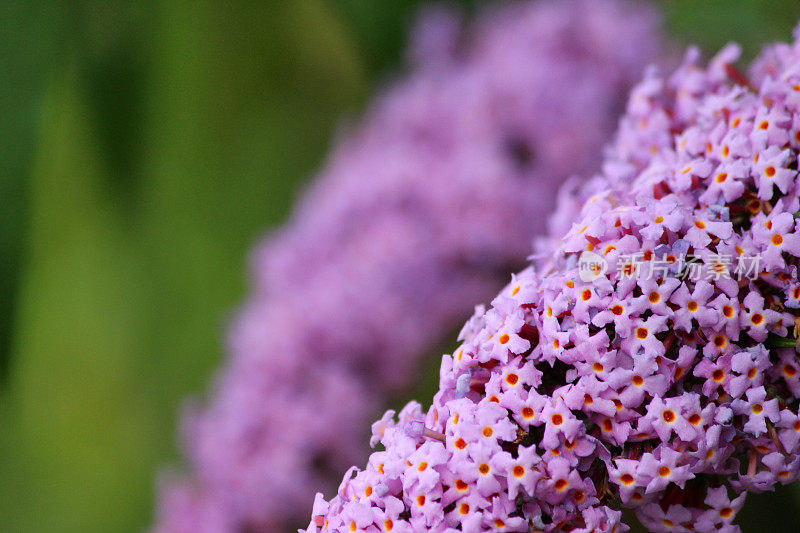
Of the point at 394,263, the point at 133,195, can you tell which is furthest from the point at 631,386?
the point at 133,195

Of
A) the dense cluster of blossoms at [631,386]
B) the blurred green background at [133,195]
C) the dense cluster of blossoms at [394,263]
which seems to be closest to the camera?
the dense cluster of blossoms at [631,386]

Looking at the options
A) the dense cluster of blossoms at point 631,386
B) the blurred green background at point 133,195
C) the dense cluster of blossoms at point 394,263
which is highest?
the blurred green background at point 133,195

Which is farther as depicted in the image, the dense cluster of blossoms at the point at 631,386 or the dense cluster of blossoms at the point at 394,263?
the dense cluster of blossoms at the point at 394,263

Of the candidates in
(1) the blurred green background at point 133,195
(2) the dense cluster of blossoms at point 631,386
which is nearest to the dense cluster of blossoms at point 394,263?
(1) the blurred green background at point 133,195

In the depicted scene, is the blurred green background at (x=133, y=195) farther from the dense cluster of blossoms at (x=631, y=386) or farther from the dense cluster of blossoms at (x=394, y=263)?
the dense cluster of blossoms at (x=631, y=386)

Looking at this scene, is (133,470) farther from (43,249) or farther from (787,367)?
(787,367)

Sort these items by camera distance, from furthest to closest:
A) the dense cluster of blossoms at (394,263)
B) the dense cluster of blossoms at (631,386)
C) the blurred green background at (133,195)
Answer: the blurred green background at (133,195) < the dense cluster of blossoms at (394,263) < the dense cluster of blossoms at (631,386)
